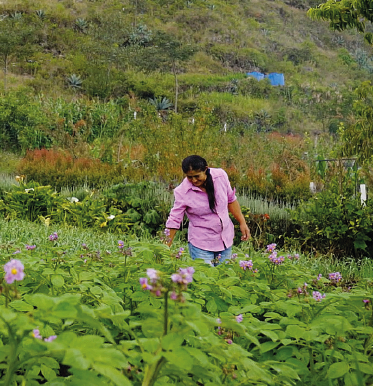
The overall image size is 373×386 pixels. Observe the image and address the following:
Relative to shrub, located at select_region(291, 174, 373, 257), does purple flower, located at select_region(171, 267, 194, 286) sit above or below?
above

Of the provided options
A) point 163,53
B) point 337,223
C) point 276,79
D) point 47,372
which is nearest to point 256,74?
point 276,79

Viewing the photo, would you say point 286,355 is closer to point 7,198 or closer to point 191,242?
point 191,242

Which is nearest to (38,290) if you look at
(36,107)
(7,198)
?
(7,198)

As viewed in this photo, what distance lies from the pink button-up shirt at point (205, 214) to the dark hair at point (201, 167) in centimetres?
4

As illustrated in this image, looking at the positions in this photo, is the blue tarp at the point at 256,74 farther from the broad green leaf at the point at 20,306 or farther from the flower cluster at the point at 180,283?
the flower cluster at the point at 180,283

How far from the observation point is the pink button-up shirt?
4258 millimetres

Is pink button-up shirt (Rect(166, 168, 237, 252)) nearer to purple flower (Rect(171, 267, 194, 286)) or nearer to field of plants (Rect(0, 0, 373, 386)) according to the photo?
field of plants (Rect(0, 0, 373, 386))

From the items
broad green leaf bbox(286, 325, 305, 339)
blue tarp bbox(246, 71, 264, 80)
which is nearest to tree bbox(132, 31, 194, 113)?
blue tarp bbox(246, 71, 264, 80)

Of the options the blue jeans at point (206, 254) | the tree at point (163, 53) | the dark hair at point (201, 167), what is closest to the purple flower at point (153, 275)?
the dark hair at point (201, 167)

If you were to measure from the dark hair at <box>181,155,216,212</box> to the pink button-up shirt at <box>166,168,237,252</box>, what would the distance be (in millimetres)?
45

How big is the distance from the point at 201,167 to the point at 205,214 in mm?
478

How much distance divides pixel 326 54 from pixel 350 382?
2014 inches

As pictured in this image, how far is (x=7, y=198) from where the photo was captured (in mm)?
8367

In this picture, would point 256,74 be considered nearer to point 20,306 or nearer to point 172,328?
point 20,306
